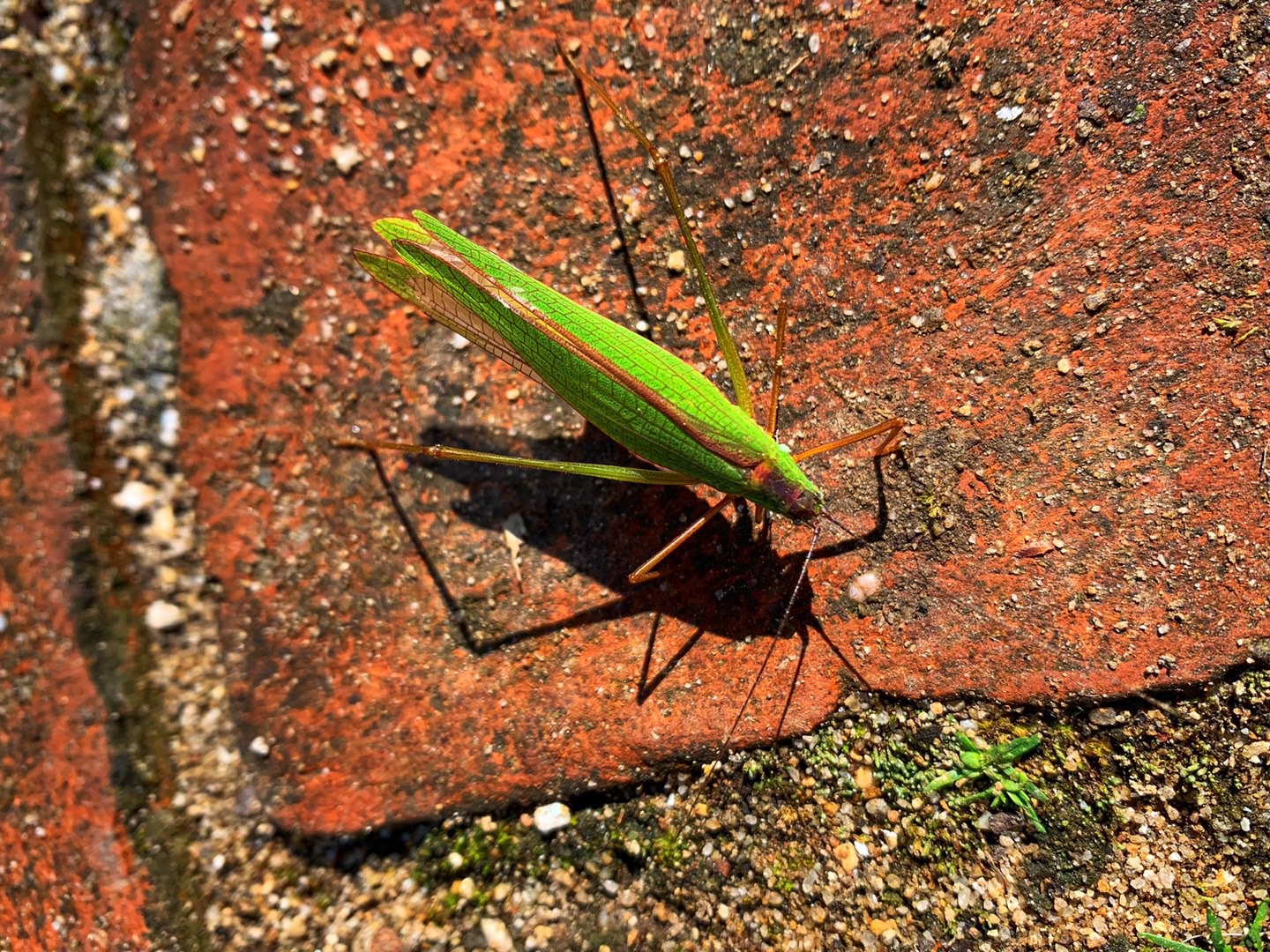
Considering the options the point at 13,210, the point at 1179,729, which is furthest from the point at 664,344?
the point at 13,210

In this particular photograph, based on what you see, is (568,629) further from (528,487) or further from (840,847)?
(840,847)

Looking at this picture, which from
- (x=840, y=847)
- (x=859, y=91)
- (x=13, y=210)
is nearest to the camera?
(x=840, y=847)

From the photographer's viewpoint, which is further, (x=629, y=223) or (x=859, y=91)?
(x=629, y=223)

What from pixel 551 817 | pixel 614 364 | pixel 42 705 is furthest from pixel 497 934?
pixel 614 364

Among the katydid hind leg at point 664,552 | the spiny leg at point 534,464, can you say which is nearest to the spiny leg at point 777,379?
the katydid hind leg at point 664,552

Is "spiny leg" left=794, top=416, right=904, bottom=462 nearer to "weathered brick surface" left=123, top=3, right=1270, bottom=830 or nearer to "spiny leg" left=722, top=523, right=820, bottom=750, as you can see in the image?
"weathered brick surface" left=123, top=3, right=1270, bottom=830

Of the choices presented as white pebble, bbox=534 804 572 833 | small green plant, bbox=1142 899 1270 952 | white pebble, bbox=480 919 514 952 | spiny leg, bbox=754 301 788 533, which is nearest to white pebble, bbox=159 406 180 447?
white pebble, bbox=534 804 572 833
